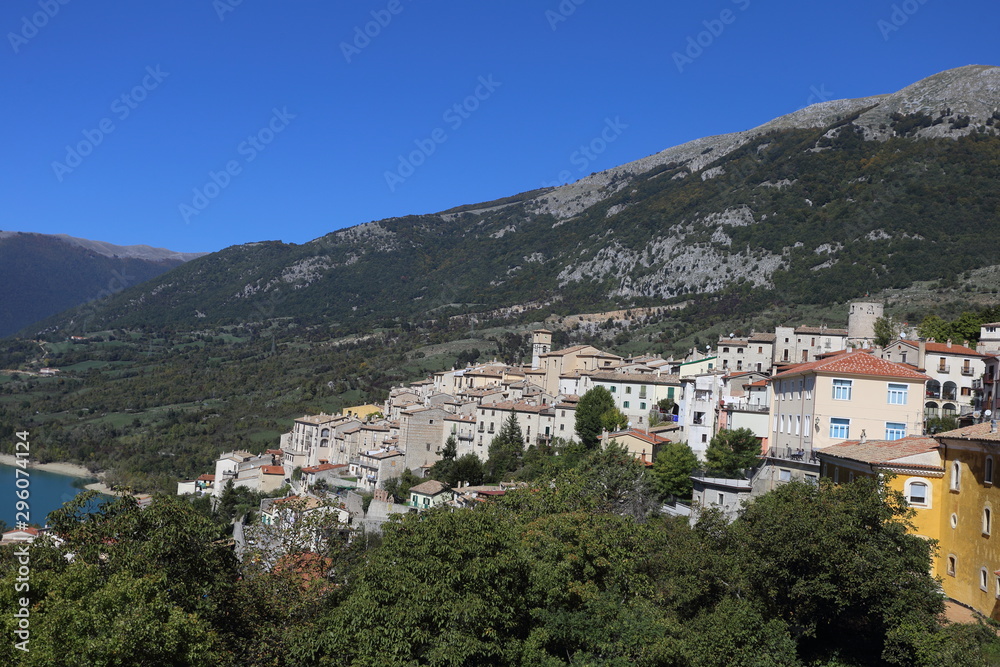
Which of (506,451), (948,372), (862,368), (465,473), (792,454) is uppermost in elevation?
(948,372)

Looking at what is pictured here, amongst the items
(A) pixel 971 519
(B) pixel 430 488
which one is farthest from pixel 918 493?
(B) pixel 430 488

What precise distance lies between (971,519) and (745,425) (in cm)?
1957

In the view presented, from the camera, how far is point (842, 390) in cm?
3098

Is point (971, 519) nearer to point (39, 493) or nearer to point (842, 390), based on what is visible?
point (842, 390)

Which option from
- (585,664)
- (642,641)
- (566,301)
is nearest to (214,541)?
(585,664)

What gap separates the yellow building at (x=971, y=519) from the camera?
1720 cm

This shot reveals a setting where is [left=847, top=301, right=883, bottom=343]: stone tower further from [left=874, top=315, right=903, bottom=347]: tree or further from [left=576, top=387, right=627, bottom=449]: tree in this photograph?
[left=576, top=387, right=627, bottom=449]: tree

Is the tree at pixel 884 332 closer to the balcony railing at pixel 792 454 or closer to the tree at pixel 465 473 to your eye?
the balcony railing at pixel 792 454

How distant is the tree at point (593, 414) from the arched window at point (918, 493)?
30.9 m

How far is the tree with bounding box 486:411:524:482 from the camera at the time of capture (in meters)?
54.5

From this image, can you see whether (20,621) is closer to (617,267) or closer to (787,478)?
(787,478)

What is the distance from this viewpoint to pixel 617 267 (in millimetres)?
160125

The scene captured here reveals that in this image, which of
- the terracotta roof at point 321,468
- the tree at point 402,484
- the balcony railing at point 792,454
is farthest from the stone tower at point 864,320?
the terracotta roof at point 321,468

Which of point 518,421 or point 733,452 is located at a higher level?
point 518,421
